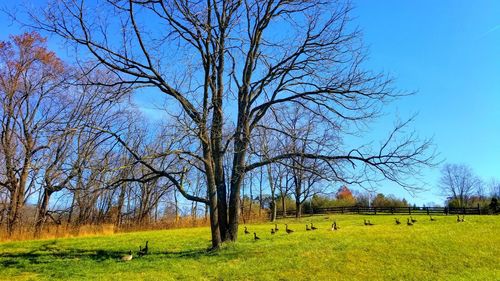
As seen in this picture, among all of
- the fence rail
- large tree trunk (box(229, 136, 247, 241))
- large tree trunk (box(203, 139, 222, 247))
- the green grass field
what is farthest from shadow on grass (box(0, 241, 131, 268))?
the fence rail

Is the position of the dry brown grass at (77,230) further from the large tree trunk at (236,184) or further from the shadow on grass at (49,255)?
the large tree trunk at (236,184)

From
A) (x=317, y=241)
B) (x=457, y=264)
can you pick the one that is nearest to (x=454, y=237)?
(x=457, y=264)

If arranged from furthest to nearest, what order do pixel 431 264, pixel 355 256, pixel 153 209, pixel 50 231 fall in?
1. pixel 153 209
2. pixel 50 231
3. pixel 355 256
4. pixel 431 264

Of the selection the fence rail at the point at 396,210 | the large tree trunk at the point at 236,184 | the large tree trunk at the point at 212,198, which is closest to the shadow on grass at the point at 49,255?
the large tree trunk at the point at 212,198

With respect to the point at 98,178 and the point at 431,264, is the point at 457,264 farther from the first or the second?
the point at 98,178

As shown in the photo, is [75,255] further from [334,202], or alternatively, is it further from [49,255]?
[334,202]

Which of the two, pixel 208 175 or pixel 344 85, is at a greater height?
pixel 344 85

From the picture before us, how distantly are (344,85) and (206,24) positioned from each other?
17.4 feet

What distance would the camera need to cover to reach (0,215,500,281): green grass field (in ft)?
36.2

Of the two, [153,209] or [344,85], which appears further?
[153,209]

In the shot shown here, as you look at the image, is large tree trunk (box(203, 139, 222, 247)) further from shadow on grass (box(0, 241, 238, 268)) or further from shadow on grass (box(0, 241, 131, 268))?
shadow on grass (box(0, 241, 131, 268))

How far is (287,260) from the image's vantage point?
40.4ft

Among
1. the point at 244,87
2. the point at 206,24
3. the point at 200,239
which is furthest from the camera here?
the point at 200,239

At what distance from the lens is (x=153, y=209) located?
4112 centimetres
